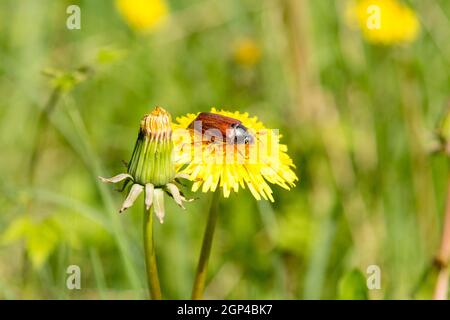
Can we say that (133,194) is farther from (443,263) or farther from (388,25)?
(388,25)

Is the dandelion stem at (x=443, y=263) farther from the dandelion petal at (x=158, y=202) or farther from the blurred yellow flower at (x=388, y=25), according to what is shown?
the blurred yellow flower at (x=388, y=25)

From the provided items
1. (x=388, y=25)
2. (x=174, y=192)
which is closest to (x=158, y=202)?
(x=174, y=192)

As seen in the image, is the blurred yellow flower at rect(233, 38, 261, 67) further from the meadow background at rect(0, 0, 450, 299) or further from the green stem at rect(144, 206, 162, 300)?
the green stem at rect(144, 206, 162, 300)

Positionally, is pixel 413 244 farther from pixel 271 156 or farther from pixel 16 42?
pixel 16 42

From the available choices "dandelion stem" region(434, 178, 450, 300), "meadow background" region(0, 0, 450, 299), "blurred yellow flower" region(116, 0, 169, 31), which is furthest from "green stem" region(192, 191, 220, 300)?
"blurred yellow flower" region(116, 0, 169, 31)

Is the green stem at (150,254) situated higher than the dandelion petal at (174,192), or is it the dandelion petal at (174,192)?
the dandelion petal at (174,192)

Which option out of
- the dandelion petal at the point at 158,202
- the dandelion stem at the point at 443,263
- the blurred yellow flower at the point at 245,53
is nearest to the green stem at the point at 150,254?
the dandelion petal at the point at 158,202

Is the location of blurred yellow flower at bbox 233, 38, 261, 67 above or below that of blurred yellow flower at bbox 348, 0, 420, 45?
below
